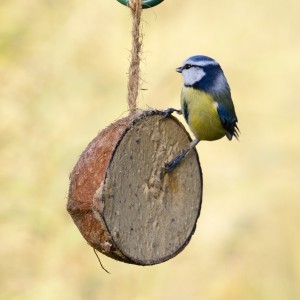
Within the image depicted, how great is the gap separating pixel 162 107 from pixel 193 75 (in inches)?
59.1

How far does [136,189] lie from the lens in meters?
1.96

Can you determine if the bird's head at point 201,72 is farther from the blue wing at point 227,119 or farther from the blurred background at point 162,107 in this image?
the blurred background at point 162,107

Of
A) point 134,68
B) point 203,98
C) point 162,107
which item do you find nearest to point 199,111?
point 203,98

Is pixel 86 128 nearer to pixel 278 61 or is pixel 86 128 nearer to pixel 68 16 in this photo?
pixel 68 16

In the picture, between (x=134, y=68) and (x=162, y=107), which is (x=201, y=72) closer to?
(x=134, y=68)

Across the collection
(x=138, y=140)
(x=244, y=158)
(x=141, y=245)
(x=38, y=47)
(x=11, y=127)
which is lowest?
(x=141, y=245)

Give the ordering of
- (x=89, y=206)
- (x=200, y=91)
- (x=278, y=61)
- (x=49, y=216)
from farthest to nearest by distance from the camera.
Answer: (x=278, y=61), (x=49, y=216), (x=200, y=91), (x=89, y=206)

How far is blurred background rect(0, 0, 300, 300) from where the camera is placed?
363 cm

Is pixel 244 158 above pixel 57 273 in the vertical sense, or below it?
above

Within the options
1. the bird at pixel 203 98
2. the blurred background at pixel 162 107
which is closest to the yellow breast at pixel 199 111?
the bird at pixel 203 98

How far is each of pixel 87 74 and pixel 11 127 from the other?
35cm

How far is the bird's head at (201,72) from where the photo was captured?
2.02 m

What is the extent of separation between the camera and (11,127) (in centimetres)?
365

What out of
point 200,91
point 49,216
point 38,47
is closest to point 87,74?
point 38,47
